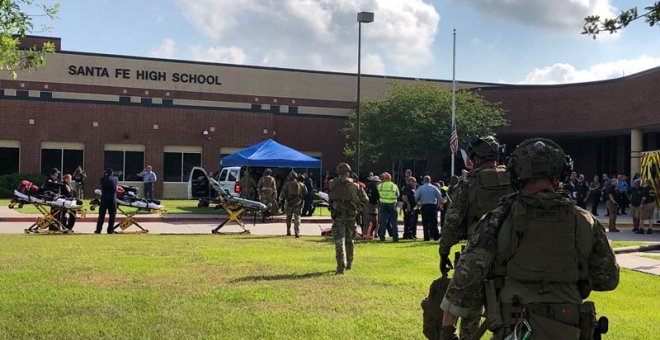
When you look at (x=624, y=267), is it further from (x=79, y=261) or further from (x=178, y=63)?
(x=178, y=63)

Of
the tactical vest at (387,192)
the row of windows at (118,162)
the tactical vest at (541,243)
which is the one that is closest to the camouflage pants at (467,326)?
the tactical vest at (541,243)

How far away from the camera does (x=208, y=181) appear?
3009cm

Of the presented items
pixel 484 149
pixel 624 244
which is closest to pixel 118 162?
pixel 624 244

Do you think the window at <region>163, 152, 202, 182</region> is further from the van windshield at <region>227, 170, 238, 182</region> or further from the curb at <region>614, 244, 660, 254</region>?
the curb at <region>614, 244, 660, 254</region>

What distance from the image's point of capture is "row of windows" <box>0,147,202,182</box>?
36.4m

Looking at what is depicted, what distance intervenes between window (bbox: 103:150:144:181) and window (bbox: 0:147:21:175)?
4694 mm

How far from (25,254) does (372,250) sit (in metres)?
6.93

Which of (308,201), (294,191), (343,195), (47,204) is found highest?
(343,195)

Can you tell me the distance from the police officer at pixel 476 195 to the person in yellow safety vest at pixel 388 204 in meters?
10.7

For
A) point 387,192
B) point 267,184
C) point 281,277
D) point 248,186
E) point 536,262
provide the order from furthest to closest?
point 248,186 → point 267,184 → point 387,192 → point 281,277 → point 536,262

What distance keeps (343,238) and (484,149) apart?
17.3ft

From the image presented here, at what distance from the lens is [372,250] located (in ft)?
46.9

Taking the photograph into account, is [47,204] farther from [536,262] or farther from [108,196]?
[536,262]

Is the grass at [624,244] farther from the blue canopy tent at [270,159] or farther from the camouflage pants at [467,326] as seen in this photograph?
the blue canopy tent at [270,159]
